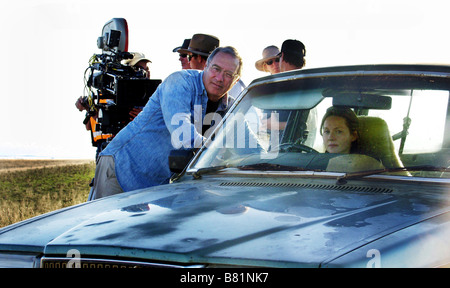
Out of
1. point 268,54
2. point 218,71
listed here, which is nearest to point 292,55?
point 268,54

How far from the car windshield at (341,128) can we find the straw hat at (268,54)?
4.14 meters

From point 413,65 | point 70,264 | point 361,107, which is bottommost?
point 70,264

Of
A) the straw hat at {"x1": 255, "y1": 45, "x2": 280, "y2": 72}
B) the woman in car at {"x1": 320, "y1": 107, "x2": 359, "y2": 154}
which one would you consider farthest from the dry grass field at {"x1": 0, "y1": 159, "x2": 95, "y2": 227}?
the woman in car at {"x1": 320, "y1": 107, "x2": 359, "y2": 154}

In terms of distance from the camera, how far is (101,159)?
16.5 ft

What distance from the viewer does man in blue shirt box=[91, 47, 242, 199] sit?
479 centimetres

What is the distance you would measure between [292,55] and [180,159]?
309 cm

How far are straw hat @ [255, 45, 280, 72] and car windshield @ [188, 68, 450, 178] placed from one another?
4.14 m

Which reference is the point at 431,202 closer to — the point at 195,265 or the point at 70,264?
the point at 195,265

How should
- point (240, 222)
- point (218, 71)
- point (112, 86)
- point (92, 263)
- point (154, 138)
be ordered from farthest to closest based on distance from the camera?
point (112, 86), point (154, 138), point (218, 71), point (240, 222), point (92, 263)

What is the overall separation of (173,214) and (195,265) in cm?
57

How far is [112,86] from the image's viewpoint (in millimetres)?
7637

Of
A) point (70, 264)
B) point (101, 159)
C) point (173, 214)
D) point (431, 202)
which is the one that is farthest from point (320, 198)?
point (101, 159)

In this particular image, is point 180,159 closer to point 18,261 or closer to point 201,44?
point 18,261
